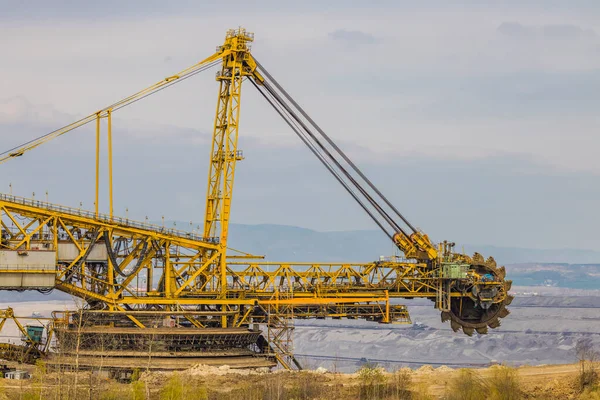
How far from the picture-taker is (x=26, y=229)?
100812 millimetres

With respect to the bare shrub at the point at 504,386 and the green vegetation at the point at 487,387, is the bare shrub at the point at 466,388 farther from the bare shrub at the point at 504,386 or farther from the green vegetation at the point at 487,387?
the bare shrub at the point at 504,386

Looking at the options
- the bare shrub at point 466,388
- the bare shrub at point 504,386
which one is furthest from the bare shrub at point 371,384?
the bare shrub at point 504,386

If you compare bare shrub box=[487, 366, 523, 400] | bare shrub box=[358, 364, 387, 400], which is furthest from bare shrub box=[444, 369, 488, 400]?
bare shrub box=[358, 364, 387, 400]

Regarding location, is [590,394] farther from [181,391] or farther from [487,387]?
[181,391]

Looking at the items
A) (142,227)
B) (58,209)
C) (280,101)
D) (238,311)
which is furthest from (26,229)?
(280,101)

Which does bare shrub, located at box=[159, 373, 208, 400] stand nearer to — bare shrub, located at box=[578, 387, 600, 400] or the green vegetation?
→ the green vegetation

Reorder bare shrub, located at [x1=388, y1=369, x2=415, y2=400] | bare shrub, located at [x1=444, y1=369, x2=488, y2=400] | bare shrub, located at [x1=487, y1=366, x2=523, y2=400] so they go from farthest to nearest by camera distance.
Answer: bare shrub, located at [x1=388, y1=369, x2=415, y2=400]
bare shrub, located at [x1=444, y1=369, x2=488, y2=400]
bare shrub, located at [x1=487, y1=366, x2=523, y2=400]

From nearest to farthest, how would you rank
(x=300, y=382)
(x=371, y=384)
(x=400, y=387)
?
(x=400, y=387) → (x=371, y=384) → (x=300, y=382)

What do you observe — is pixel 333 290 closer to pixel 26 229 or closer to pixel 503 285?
pixel 503 285

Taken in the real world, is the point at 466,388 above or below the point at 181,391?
above

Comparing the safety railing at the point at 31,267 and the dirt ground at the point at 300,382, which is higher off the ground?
the safety railing at the point at 31,267

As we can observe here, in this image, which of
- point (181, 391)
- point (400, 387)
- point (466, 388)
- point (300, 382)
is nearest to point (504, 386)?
point (466, 388)

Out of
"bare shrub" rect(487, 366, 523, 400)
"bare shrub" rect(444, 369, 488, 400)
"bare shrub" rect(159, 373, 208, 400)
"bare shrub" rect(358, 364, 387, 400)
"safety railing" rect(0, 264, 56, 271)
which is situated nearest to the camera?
"bare shrub" rect(159, 373, 208, 400)

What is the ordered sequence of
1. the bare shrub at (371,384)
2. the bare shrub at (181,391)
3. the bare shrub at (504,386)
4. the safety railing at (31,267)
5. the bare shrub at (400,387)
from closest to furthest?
the bare shrub at (181,391), the bare shrub at (504,386), the bare shrub at (400,387), the bare shrub at (371,384), the safety railing at (31,267)
